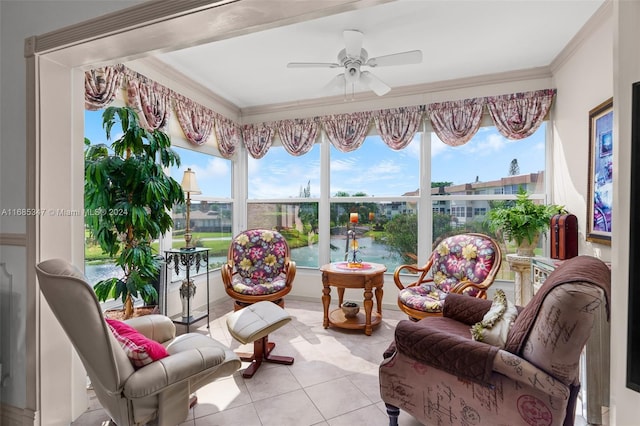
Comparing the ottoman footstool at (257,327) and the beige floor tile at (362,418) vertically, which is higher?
the ottoman footstool at (257,327)

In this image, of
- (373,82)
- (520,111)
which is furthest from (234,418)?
(520,111)

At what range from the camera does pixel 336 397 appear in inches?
82.1

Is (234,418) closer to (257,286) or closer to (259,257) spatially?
(257,286)

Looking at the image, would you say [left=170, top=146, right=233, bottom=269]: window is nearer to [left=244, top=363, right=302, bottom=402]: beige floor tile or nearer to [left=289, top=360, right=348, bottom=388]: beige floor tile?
[left=244, top=363, right=302, bottom=402]: beige floor tile

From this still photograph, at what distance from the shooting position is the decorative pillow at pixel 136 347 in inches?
55.2

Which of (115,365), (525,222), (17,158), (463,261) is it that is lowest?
(115,365)

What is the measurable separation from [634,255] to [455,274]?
227 cm

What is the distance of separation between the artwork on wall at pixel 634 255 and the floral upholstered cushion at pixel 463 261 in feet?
6.42

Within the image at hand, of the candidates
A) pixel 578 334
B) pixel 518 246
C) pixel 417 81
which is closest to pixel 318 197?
pixel 417 81

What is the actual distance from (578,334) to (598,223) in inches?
67.7

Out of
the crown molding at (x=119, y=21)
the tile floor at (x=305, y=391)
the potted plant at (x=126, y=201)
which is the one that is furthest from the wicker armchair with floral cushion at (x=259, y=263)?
the crown molding at (x=119, y=21)

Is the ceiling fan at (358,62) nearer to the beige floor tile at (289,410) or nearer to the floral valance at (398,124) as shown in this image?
the floral valance at (398,124)

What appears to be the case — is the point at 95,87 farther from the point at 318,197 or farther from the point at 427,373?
the point at 427,373

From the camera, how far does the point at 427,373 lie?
1547 mm
